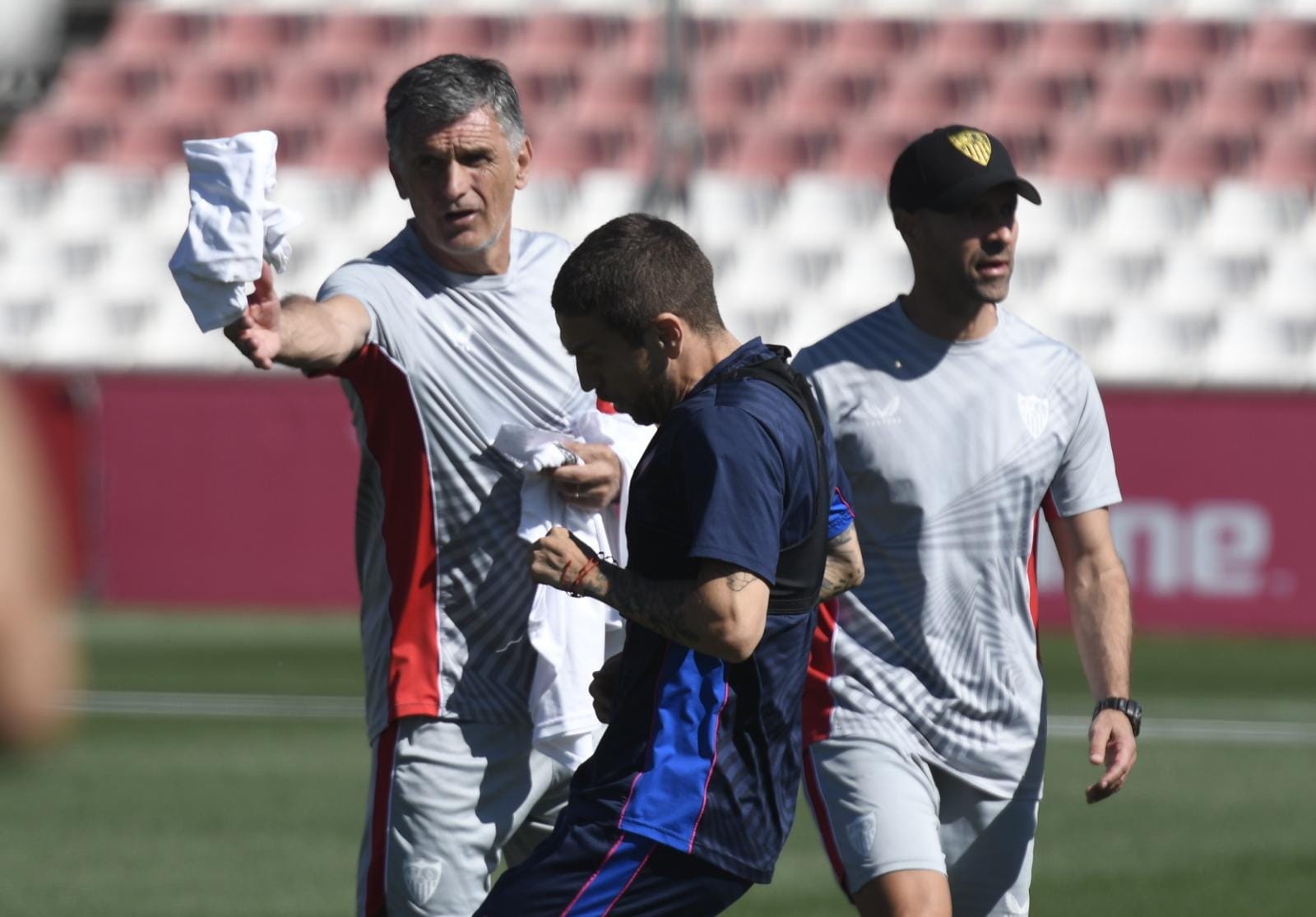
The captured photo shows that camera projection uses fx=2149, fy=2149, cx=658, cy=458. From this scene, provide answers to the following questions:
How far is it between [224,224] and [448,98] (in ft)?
3.46

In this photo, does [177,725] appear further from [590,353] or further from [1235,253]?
→ [1235,253]

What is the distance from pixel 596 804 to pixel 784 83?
21121 mm

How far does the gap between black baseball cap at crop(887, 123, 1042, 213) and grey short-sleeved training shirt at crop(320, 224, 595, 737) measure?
114 cm

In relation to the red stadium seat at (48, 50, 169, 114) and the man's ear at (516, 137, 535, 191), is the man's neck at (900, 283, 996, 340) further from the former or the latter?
the red stadium seat at (48, 50, 169, 114)

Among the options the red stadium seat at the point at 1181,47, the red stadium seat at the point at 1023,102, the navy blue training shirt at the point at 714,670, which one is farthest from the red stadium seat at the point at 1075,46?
the navy blue training shirt at the point at 714,670

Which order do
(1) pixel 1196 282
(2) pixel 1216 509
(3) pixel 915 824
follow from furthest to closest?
(1) pixel 1196 282 < (2) pixel 1216 509 < (3) pixel 915 824

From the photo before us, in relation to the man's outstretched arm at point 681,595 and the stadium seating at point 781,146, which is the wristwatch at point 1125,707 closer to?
the man's outstretched arm at point 681,595

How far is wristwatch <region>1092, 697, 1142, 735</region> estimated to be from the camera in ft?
17.1

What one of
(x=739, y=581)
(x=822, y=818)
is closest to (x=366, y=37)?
(x=822, y=818)

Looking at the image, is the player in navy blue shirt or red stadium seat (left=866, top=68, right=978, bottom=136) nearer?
the player in navy blue shirt

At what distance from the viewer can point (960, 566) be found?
5.28 m

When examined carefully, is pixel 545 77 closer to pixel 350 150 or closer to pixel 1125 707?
pixel 350 150

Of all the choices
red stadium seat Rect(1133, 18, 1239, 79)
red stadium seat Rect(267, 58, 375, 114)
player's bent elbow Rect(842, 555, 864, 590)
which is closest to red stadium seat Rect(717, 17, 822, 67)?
red stadium seat Rect(1133, 18, 1239, 79)

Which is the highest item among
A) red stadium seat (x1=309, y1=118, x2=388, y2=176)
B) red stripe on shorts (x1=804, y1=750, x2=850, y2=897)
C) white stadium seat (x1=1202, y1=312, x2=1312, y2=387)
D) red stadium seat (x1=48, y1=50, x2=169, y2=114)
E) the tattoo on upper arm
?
the tattoo on upper arm
